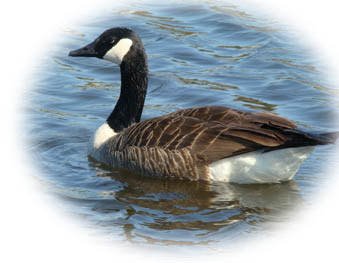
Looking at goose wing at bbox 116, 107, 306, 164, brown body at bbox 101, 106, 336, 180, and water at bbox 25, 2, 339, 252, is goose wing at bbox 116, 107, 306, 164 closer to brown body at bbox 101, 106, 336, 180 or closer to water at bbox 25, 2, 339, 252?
brown body at bbox 101, 106, 336, 180

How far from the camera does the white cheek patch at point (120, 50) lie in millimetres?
9898

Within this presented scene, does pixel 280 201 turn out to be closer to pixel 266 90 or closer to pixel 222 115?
pixel 222 115

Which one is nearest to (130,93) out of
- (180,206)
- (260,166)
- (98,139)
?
(98,139)

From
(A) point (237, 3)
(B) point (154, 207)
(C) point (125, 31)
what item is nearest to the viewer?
(B) point (154, 207)

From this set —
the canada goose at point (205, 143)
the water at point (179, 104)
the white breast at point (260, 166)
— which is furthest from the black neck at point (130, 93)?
the white breast at point (260, 166)

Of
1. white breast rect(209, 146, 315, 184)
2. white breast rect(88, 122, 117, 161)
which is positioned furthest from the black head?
white breast rect(209, 146, 315, 184)

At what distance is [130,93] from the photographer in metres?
10.2

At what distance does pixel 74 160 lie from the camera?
33.1 ft

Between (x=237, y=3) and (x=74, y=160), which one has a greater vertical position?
(x=237, y=3)

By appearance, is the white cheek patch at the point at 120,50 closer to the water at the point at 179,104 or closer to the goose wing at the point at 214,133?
the goose wing at the point at 214,133

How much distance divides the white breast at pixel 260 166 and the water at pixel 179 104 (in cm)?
15

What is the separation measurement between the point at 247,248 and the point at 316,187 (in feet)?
6.74

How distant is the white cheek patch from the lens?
990 centimetres

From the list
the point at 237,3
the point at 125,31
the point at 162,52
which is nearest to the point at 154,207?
the point at 125,31
